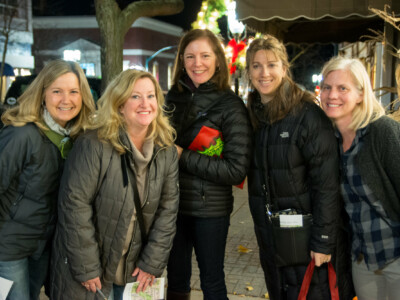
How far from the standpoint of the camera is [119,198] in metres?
2.56

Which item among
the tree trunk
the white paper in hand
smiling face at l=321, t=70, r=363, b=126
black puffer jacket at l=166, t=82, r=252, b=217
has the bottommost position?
the white paper in hand

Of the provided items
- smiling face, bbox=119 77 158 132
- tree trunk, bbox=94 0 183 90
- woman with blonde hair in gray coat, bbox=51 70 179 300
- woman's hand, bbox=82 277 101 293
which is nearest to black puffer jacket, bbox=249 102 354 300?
woman with blonde hair in gray coat, bbox=51 70 179 300

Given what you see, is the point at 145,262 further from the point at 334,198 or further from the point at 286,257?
the point at 334,198

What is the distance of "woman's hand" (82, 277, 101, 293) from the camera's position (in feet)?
8.43

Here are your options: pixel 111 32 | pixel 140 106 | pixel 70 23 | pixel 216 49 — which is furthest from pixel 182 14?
pixel 140 106

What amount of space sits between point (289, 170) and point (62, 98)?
160 cm

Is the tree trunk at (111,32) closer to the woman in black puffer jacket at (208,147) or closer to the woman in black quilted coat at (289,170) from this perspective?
the woman in black puffer jacket at (208,147)

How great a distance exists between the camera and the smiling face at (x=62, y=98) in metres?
2.87

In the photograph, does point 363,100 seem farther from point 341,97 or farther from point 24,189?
point 24,189

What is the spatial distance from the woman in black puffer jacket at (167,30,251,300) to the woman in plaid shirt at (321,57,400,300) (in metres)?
0.68

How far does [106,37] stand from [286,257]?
25.8ft

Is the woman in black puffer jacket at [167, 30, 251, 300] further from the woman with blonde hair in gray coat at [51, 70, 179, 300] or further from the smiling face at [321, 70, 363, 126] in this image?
the smiling face at [321, 70, 363, 126]

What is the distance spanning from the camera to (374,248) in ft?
8.42

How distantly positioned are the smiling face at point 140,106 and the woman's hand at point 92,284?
99cm
